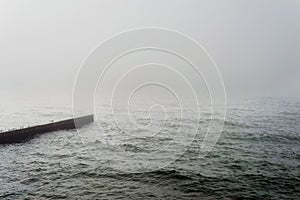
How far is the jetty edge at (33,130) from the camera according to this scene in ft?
129

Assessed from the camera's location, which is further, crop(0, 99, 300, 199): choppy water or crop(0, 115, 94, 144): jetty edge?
crop(0, 115, 94, 144): jetty edge

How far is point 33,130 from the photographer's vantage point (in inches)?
1815

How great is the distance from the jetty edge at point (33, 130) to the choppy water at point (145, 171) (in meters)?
1.91

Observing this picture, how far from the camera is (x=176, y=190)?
24.0 m

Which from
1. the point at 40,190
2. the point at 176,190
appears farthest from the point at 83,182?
the point at 176,190

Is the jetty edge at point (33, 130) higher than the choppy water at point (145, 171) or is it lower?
higher

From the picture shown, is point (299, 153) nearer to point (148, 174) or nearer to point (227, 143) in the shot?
point (227, 143)

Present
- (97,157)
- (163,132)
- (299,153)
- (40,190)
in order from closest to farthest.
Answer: (40,190)
(97,157)
(299,153)
(163,132)

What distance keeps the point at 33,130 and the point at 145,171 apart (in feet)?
83.7

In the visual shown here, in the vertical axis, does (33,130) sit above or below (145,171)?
above

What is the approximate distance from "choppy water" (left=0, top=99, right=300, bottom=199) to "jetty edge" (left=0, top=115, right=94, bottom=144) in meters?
1.91

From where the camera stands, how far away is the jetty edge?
39.5 m

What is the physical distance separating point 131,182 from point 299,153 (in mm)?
23756

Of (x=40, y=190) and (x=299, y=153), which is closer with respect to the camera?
(x=40, y=190)
